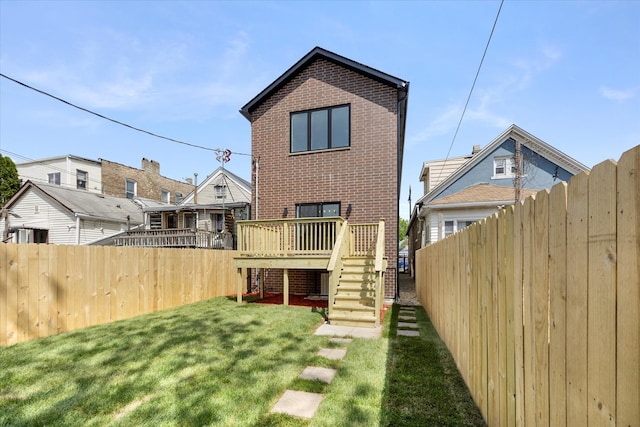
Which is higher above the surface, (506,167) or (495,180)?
(506,167)

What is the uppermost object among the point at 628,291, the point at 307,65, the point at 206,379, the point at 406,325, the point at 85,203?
the point at 307,65

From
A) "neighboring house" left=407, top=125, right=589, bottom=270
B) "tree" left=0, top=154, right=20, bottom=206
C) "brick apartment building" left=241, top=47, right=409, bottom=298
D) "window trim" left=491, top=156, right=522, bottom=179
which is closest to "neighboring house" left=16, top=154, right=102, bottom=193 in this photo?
"tree" left=0, top=154, right=20, bottom=206

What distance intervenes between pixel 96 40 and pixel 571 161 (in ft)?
60.9

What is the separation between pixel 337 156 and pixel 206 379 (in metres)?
7.96

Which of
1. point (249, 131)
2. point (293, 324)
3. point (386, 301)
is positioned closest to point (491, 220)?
point (293, 324)

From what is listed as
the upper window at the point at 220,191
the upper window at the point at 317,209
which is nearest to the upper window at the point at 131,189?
the upper window at the point at 220,191

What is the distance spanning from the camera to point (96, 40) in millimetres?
9516

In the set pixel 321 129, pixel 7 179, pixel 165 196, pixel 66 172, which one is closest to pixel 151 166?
pixel 165 196

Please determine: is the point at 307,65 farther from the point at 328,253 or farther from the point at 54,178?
the point at 54,178

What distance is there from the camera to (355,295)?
7.07 m

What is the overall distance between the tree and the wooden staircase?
92.5 feet

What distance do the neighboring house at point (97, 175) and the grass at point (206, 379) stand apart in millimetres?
24183

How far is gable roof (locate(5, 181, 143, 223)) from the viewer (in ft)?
61.7

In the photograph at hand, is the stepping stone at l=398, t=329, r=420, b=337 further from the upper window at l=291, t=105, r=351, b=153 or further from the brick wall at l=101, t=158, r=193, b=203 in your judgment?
the brick wall at l=101, t=158, r=193, b=203
